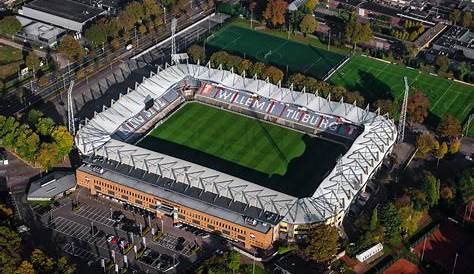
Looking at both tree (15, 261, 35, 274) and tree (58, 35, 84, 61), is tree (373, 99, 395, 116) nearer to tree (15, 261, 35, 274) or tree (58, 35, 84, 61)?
tree (58, 35, 84, 61)

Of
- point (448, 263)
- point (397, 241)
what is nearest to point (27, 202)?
point (397, 241)

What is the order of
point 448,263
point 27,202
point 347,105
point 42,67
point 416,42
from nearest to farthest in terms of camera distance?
point 448,263
point 27,202
point 347,105
point 42,67
point 416,42

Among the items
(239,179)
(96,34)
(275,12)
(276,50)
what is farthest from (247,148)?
(275,12)

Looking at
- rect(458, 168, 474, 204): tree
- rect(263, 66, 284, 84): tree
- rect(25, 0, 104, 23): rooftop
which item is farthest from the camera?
rect(25, 0, 104, 23): rooftop

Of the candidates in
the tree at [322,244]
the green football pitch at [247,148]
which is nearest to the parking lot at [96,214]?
the green football pitch at [247,148]

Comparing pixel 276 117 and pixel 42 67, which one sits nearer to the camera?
pixel 276 117

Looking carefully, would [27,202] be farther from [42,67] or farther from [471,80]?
[471,80]

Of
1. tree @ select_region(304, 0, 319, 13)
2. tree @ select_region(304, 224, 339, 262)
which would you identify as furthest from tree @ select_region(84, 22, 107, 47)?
tree @ select_region(304, 224, 339, 262)

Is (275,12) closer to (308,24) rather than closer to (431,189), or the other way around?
(308,24)
